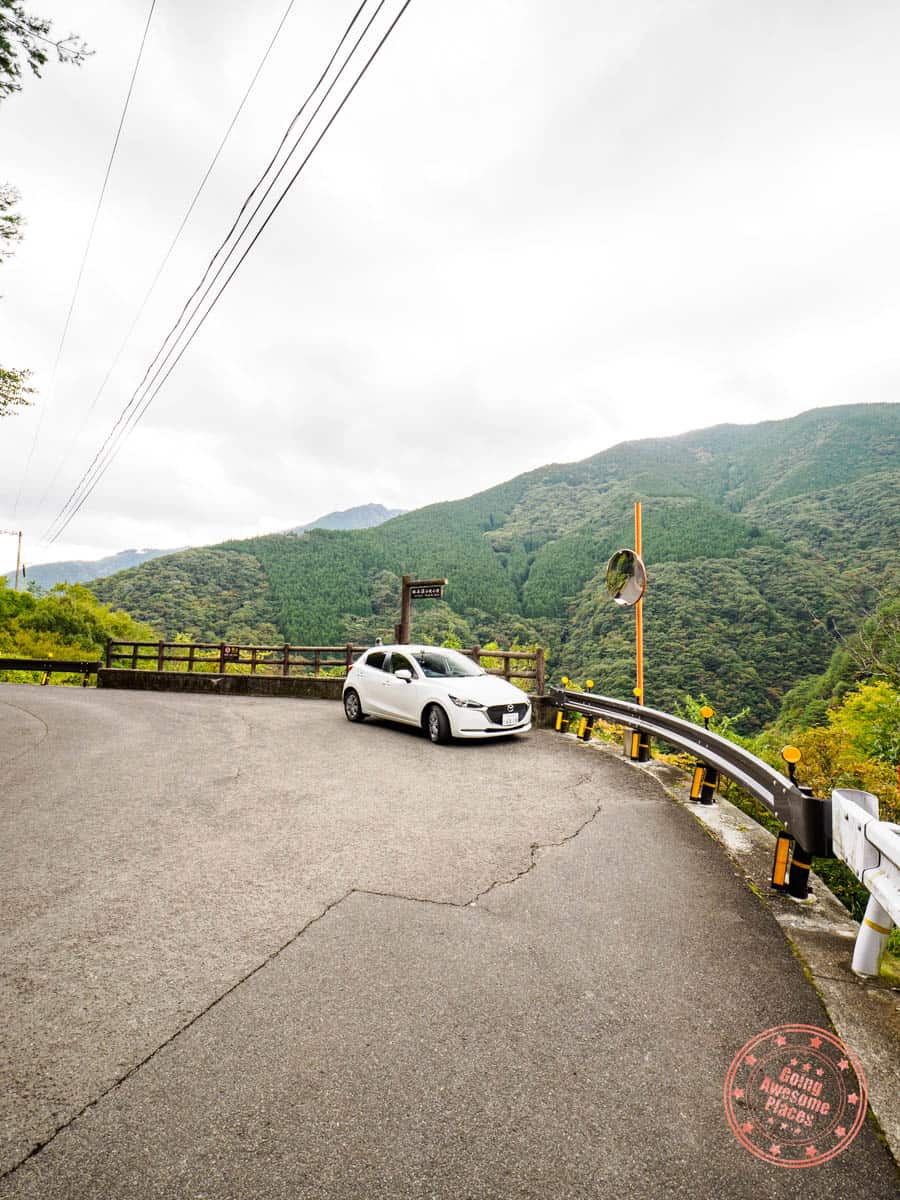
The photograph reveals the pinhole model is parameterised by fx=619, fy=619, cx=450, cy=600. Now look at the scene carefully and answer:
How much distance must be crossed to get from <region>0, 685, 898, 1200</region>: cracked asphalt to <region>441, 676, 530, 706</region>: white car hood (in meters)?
3.63

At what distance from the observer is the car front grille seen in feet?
31.4

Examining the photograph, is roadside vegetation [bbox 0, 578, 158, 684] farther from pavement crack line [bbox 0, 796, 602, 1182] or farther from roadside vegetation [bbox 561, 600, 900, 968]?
pavement crack line [bbox 0, 796, 602, 1182]

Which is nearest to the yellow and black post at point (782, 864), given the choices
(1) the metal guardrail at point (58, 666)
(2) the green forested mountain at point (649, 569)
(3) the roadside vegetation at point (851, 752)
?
(3) the roadside vegetation at point (851, 752)

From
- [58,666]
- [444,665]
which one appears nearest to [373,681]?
[444,665]

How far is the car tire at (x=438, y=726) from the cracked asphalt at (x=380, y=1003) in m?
3.56

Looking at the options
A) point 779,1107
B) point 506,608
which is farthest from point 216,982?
point 506,608

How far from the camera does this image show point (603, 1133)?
81.9 inches

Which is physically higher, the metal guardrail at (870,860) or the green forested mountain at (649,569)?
the green forested mountain at (649,569)

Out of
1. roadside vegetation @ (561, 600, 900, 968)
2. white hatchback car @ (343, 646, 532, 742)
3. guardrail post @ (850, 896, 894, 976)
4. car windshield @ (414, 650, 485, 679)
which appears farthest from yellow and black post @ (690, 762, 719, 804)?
car windshield @ (414, 650, 485, 679)

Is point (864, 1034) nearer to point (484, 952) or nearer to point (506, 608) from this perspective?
point (484, 952)

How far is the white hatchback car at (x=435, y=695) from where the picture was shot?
952 centimetres

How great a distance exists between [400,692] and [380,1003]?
7.86 metres

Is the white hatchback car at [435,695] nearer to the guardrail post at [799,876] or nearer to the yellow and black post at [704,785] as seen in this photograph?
the yellow and black post at [704,785]

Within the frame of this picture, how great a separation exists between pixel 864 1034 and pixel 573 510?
125101 mm
